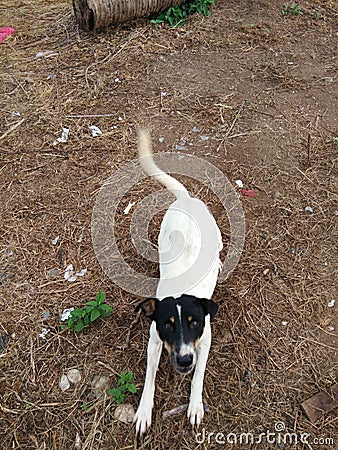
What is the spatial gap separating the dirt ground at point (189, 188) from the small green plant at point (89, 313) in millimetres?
70

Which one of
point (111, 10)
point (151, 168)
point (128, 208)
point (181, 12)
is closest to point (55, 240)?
point (128, 208)

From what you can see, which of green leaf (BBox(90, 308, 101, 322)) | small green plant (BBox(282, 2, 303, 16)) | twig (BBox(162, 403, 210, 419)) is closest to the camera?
twig (BBox(162, 403, 210, 419))

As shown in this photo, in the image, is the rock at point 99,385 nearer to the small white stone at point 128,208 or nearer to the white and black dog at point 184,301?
the white and black dog at point 184,301

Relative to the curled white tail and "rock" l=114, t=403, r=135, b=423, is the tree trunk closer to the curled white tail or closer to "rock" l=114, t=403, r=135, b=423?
the curled white tail

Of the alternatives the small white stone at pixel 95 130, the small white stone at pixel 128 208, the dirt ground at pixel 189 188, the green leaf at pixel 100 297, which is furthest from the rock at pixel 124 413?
the small white stone at pixel 95 130

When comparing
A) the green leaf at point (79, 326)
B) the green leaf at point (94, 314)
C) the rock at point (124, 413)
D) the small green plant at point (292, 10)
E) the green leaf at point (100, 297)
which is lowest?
the rock at point (124, 413)

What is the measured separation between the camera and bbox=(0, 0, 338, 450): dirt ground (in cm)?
251

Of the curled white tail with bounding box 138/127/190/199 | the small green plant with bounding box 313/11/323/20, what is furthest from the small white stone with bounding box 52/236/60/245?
the small green plant with bounding box 313/11/323/20

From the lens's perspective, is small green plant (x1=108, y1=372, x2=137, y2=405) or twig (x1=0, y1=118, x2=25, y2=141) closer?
small green plant (x1=108, y1=372, x2=137, y2=405)

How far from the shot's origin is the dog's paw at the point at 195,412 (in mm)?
2420

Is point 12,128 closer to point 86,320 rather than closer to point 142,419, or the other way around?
point 86,320

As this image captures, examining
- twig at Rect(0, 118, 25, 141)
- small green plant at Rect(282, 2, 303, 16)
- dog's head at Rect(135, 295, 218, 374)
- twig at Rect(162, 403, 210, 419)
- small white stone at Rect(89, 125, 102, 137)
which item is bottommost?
twig at Rect(162, 403, 210, 419)

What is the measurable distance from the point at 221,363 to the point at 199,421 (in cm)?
39

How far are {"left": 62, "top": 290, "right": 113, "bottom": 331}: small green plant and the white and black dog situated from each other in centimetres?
40
